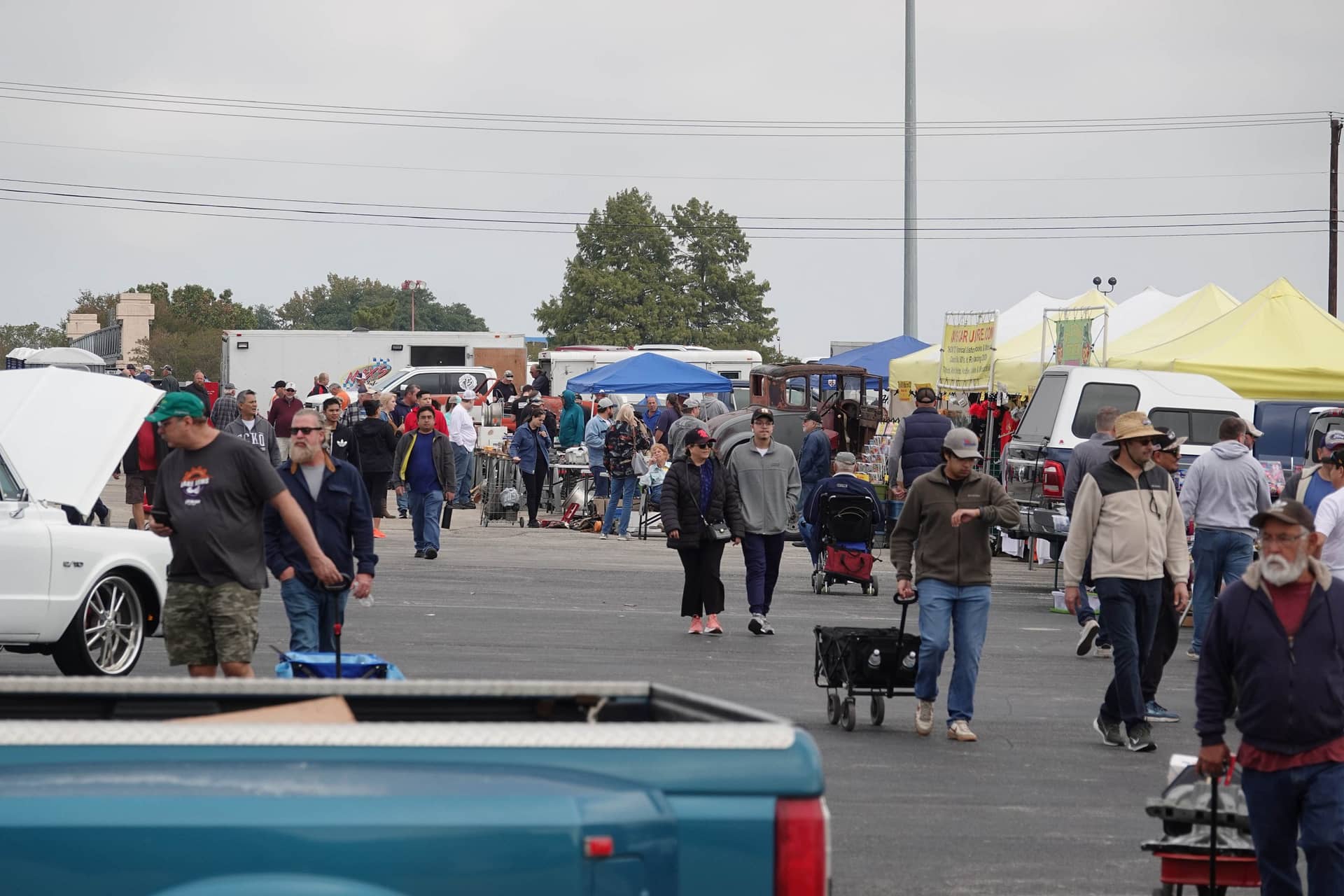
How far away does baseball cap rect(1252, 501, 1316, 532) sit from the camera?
19.6 ft

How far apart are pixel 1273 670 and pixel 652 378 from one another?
26.1m

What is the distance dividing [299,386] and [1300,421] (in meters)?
28.1

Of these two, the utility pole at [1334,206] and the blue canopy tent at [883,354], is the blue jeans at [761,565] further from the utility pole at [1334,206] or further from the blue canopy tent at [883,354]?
the utility pole at [1334,206]

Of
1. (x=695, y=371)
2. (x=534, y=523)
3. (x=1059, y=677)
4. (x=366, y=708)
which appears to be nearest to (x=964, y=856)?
(x=366, y=708)

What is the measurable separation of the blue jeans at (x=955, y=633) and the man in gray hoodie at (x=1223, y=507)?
10.9 feet

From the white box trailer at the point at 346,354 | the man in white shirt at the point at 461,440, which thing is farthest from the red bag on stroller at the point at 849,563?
the white box trailer at the point at 346,354

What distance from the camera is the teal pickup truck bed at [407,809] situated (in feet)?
11.2

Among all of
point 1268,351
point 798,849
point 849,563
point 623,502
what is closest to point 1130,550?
point 798,849

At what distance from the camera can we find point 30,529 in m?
11.2

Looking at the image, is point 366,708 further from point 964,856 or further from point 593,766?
point 964,856

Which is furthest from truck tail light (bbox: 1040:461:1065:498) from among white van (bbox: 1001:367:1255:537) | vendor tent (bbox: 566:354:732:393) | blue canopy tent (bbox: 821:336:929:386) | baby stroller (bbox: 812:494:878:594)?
blue canopy tent (bbox: 821:336:929:386)

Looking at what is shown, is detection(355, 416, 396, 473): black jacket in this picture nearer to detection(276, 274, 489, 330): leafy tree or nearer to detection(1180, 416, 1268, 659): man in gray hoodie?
detection(1180, 416, 1268, 659): man in gray hoodie

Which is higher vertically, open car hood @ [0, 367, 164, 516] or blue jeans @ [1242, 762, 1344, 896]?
open car hood @ [0, 367, 164, 516]

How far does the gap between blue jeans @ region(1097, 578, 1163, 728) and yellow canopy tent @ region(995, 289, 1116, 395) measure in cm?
1339
